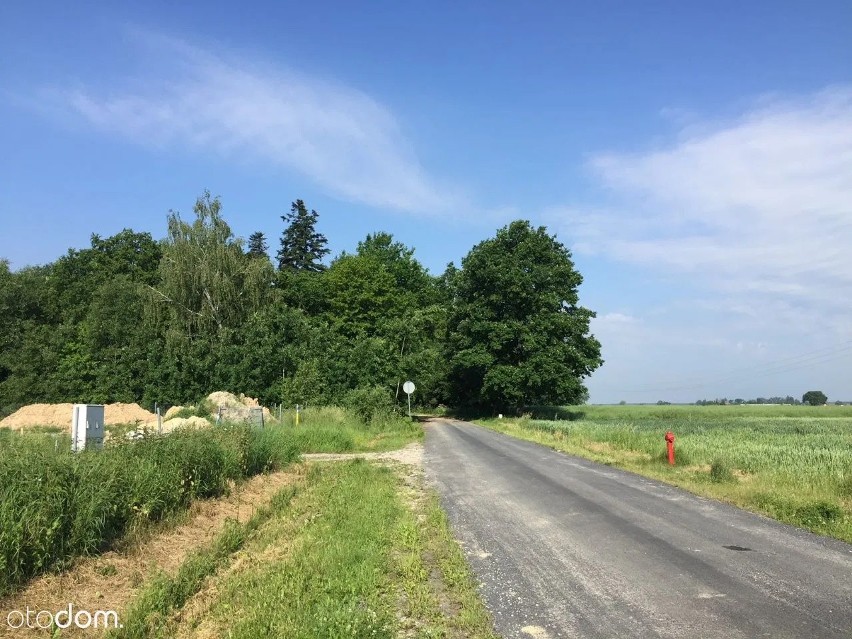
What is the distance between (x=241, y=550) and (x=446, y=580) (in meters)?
3.10

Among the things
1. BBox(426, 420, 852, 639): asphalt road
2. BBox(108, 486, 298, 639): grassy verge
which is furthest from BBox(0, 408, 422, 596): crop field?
BBox(426, 420, 852, 639): asphalt road

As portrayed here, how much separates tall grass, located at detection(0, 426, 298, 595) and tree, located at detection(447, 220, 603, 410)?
39654mm

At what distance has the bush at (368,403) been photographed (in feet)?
108

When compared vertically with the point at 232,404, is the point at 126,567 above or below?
below

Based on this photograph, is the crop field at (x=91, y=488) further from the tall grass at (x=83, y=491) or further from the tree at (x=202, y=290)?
the tree at (x=202, y=290)

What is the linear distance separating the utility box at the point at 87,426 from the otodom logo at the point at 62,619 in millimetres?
4308

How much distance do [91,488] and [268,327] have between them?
3232 cm

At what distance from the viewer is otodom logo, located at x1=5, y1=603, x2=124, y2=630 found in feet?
17.0

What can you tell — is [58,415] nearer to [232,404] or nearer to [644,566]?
[232,404]

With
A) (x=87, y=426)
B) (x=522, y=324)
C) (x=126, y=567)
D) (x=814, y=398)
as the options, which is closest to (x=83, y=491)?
(x=126, y=567)

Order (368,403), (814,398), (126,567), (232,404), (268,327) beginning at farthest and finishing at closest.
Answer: (814,398) → (268,327) → (368,403) → (232,404) → (126,567)

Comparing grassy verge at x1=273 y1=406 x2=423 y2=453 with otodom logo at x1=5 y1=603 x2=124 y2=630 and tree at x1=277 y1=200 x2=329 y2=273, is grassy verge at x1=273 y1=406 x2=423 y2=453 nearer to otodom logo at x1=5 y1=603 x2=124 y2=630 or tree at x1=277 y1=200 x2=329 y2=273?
otodom logo at x1=5 y1=603 x2=124 y2=630

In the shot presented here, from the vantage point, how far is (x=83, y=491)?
22.9 ft

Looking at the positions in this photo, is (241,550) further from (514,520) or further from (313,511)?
(514,520)
